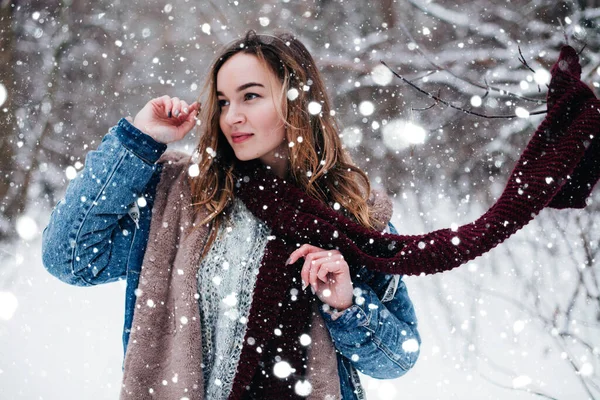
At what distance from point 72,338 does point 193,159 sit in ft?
10.8

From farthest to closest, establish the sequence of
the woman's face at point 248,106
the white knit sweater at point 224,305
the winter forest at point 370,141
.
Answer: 1. the winter forest at point 370,141
2. the woman's face at point 248,106
3. the white knit sweater at point 224,305

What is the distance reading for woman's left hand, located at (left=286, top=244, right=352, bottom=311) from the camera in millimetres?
1374

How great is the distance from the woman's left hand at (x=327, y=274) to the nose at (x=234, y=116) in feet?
1.40

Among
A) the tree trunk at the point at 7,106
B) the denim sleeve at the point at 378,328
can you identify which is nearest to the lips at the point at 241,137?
the denim sleeve at the point at 378,328

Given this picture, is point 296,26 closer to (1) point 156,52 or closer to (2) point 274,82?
(1) point 156,52

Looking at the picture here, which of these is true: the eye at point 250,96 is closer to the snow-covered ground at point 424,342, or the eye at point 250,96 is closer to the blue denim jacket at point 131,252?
the blue denim jacket at point 131,252

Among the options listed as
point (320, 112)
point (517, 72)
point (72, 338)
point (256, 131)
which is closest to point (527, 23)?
point (517, 72)

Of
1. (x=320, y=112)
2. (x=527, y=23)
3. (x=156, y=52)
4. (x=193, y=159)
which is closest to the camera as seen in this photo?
(x=193, y=159)

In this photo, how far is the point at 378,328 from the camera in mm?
1501

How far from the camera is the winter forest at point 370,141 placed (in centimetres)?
364

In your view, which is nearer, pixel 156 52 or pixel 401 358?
pixel 401 358

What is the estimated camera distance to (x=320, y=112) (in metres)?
1.79

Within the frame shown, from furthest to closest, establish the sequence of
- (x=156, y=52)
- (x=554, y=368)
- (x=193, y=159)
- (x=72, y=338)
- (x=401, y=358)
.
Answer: (x=156, y=52)
(x=72, y=338)
(x=554, y=368)
(x=193, y=159)
(x=401, y=358)

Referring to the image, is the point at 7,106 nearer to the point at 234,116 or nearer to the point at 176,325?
the point at 234,116
